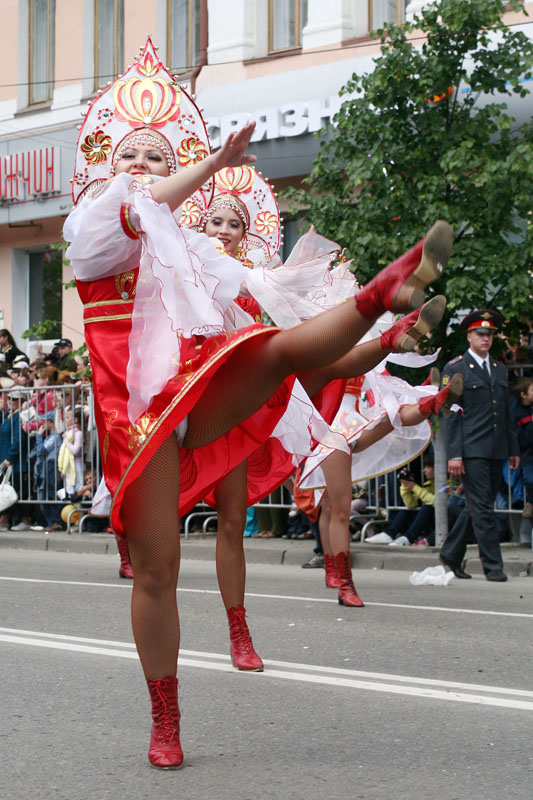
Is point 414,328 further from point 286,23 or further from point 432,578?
point 286,23

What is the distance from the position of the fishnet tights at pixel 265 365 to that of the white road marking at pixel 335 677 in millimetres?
1638

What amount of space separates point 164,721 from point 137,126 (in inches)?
89.9

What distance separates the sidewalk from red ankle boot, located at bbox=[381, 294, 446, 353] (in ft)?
22.4

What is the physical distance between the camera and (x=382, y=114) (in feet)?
40.2

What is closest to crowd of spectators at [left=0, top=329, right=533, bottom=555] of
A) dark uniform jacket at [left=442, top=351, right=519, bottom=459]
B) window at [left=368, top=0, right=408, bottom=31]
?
dark uniform jacket at [left=442, top=351, right=519, bottom=459]

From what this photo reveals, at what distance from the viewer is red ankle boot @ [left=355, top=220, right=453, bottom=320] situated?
370 cm

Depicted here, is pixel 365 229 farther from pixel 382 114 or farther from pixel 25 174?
pixel 25 174

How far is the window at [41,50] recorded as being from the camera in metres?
23.7

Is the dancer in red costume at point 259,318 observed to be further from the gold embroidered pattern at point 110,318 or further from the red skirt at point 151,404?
the gold embroidered pattern at point 110,318

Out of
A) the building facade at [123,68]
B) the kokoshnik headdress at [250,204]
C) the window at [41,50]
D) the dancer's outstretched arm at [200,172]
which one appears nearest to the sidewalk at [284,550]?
the kokoshnik headdress at [250,204]

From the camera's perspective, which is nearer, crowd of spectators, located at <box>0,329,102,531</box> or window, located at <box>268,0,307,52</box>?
crowd of spectators, located at <box>0,329,102,531</box>

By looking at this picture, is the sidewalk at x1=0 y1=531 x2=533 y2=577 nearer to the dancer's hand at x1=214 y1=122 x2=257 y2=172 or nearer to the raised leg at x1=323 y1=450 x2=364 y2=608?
the raised leg at x1=323 y1=450 x2=364 y2=608

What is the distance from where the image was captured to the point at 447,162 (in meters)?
11.8

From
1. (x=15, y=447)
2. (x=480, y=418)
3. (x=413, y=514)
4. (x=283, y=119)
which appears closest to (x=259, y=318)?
(x=480, y=418)
